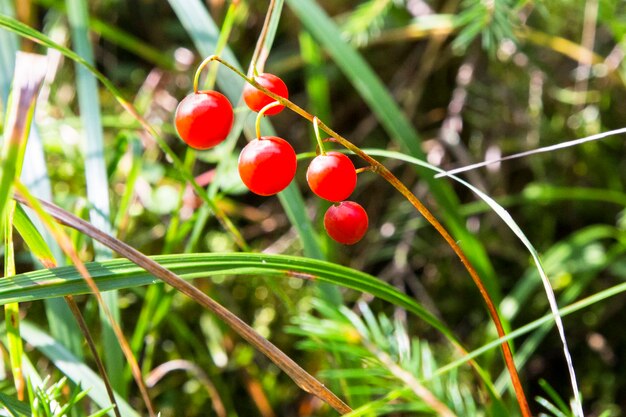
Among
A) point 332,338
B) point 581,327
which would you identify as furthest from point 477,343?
point 332,338

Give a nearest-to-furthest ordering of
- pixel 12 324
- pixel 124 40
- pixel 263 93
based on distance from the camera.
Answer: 1. pixel 263 93
2. pixel 12 324
3. pixel 124 40

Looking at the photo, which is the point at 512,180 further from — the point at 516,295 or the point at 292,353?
the point at 292,353

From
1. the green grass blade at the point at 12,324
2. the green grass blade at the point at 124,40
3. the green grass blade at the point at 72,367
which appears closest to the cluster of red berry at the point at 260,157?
the green grass blade at the point at 12,324

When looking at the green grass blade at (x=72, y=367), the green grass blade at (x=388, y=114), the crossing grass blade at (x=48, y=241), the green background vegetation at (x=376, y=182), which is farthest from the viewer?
the green background vegetation at (x=376, y=182)

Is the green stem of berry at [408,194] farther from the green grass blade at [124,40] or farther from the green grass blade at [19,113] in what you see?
the green grass blade at [124,40]

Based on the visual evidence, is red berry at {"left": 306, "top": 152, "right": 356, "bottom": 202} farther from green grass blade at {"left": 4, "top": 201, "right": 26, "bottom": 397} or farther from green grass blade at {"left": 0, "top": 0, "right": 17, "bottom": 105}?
green grass blade at {"left": 0, "top": 0, "right": 17, "bottom": 105}

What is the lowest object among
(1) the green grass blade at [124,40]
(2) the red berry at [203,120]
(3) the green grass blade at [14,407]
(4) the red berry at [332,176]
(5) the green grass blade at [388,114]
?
(3) the green grass blade at [14,407]

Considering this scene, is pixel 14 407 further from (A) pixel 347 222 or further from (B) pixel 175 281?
(A) pixel 347 222

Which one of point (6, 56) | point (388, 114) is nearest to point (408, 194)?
point (388, 114)
